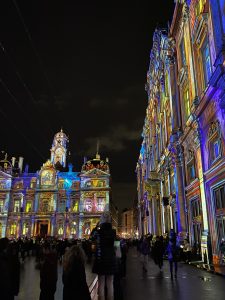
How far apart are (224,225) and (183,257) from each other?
5.43 meters

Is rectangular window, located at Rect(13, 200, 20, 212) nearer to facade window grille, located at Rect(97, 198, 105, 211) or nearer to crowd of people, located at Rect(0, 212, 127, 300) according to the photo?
facade window grille, located at Rect(97, 198, 105, 211)

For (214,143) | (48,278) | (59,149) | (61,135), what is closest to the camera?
(48,278)

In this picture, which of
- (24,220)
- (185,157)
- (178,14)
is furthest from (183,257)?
(24,220)

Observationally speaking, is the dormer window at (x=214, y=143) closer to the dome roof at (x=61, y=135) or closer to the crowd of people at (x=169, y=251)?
the crowd of people at (x=169, y=251)

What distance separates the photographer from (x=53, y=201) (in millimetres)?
78375

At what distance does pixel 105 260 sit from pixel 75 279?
1.49 metres

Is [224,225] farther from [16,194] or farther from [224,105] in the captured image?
[16,194]

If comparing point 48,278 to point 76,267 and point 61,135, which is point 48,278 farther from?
point 61,135

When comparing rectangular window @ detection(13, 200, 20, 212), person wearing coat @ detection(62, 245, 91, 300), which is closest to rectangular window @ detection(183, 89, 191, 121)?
person wearing coat @ detection(62, 245, 91, 300)

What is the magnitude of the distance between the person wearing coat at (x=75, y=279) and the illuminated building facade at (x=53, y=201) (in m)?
71.9

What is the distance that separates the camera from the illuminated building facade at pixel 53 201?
7594 cm

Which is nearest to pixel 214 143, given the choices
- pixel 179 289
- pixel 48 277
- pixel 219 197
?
pixel 219 197

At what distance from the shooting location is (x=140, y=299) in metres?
8.52

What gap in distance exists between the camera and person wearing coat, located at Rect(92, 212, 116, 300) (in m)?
6.41
